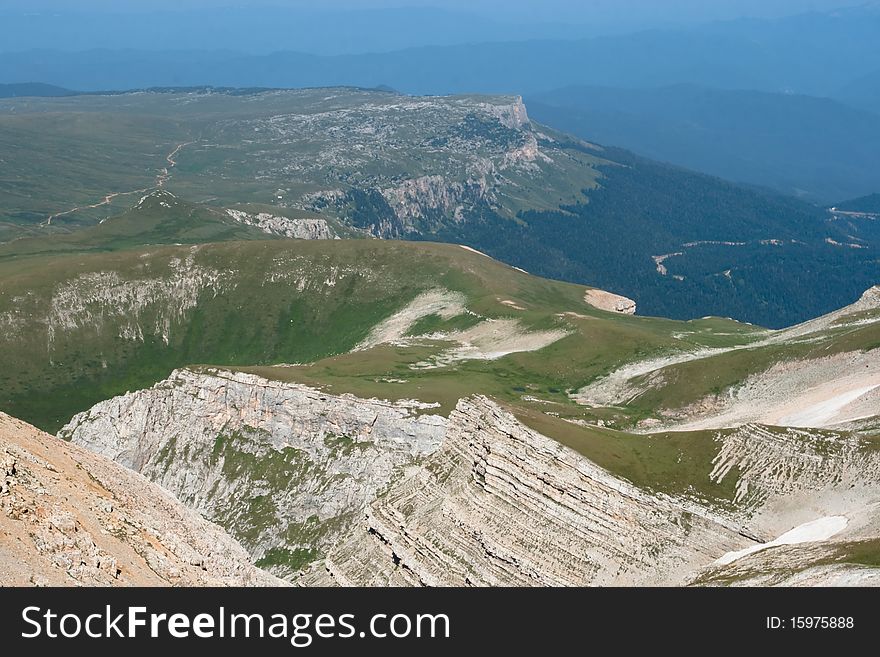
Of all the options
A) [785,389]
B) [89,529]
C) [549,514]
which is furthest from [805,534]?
[785,389]

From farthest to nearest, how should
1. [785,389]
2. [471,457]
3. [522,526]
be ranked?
[785,389]
[471,457]
[522,526]

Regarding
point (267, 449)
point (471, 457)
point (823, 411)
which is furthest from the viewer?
point (267, 449)

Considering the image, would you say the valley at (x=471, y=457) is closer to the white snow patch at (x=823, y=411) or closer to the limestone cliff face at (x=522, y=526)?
the limestone cliff face at (x=522, y=526)

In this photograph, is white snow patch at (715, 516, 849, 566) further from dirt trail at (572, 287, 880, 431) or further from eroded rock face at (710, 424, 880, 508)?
dirt trail at (572, 287, 880, 431)

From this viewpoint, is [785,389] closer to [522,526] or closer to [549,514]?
[549,514]

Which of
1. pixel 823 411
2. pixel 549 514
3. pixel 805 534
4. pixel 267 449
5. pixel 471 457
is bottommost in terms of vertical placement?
pixel 267 449
